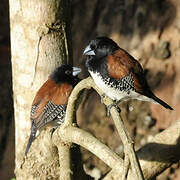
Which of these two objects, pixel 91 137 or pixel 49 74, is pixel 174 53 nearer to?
pixel 49 74

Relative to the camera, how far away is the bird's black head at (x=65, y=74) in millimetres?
3154

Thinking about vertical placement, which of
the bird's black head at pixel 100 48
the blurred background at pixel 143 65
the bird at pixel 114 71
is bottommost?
the blurred background at pixel 143 65

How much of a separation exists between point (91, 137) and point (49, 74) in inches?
34.2

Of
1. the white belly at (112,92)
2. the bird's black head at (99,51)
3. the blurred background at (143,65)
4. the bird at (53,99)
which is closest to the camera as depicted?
the white belly at (112,92)

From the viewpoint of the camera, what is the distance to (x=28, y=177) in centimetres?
301

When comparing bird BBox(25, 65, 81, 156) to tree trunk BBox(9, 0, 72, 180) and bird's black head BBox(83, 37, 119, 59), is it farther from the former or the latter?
bird's black head BBox(83, 37, 119, 59)

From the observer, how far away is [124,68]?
300 centimetres

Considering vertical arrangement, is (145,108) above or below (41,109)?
below

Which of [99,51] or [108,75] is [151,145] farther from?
[99,51]

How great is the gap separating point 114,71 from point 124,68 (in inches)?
3.0

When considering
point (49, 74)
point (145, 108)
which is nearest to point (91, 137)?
point (49, 74)

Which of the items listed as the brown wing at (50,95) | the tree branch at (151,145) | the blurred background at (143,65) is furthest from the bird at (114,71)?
the blurred background at (143,65)

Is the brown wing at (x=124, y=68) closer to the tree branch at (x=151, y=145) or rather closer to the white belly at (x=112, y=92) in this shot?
the white belly at (x=112, y=92)

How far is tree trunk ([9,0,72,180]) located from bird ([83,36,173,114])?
0.21 meters
